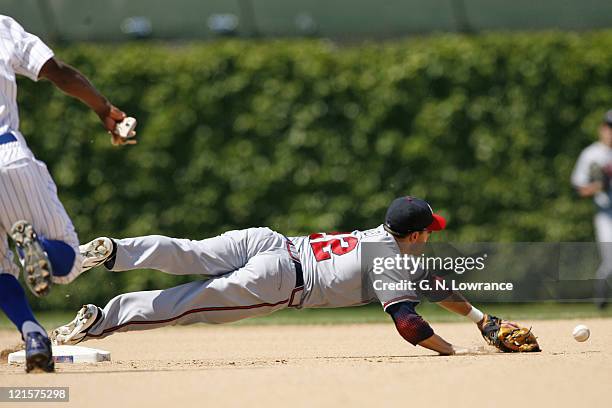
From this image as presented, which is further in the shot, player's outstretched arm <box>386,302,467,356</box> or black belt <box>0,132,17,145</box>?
player's outstretched arm <box>386,302,467,356</box>

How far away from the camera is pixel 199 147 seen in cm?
1269

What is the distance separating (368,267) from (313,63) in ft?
20.9

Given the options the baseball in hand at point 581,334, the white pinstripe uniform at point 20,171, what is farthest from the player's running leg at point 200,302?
the baseball in hand at point 581,334

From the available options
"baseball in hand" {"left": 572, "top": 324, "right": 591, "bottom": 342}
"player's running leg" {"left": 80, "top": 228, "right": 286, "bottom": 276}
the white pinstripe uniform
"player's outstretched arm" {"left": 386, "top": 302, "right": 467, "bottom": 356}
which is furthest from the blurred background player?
the white pinstripe uniform

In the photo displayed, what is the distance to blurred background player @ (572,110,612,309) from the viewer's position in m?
11.8

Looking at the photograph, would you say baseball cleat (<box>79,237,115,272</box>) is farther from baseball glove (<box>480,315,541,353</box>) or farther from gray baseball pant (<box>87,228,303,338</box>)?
baseball glove (<box>480,315,541,353</box>)

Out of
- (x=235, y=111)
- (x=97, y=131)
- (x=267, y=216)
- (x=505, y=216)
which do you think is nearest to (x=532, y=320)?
(x=505, y=216)

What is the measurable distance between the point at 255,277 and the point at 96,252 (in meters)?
0.99

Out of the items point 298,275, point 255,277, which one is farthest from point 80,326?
point 298,275

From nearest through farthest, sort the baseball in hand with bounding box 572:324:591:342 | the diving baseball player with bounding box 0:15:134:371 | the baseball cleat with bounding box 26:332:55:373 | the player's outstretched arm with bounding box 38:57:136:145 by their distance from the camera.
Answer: the diving baseball player with bounding box 0:15:134:371
the baseball cleat with bounding box 26:332:55:373
the player's outstretched arm with bounding box 38:57:136:145
the baseball in hand with bounding box 572:324:591:342

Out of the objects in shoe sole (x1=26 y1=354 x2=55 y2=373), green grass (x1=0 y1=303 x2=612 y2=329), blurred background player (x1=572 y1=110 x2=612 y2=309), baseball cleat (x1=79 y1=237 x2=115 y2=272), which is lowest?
green grass (x1=0 y1=303 x2=612 y2=329)

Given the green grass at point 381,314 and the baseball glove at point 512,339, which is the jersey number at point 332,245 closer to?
the baseball glove at point 512,339

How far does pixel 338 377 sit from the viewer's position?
17.7ft

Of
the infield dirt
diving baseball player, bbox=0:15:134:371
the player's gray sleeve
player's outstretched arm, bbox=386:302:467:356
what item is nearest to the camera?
the infield dirt
